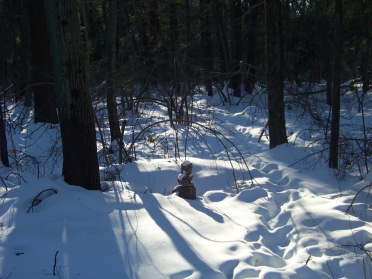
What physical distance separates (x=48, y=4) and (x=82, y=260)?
3.04m

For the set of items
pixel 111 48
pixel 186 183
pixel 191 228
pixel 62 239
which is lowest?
pixel 191 228

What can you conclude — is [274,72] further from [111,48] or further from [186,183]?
[111,48]

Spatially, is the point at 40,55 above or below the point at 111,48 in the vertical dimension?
above

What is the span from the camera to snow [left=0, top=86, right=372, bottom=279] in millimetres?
3508

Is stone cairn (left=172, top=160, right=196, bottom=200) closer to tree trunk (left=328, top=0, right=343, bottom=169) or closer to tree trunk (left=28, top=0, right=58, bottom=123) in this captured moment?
tree trunk (left=328, top=0, right=343, bottom=169)

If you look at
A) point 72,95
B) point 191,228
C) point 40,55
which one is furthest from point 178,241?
point 40,55

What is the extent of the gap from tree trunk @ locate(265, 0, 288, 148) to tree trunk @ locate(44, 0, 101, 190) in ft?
13.4

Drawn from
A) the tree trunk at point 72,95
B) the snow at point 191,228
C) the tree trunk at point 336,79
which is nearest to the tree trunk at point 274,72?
the tree trunk at point 336,79

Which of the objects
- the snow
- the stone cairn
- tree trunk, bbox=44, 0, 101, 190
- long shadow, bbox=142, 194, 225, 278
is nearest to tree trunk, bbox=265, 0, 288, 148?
the snow

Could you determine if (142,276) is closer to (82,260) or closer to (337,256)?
(82,260)

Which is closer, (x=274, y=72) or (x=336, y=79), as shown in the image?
(x=336, y=79)

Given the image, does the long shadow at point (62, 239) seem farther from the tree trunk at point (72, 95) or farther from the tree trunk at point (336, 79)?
the tree trunk at point (336, 79)

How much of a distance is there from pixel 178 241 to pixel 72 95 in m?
2.25

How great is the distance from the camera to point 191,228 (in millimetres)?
4391
